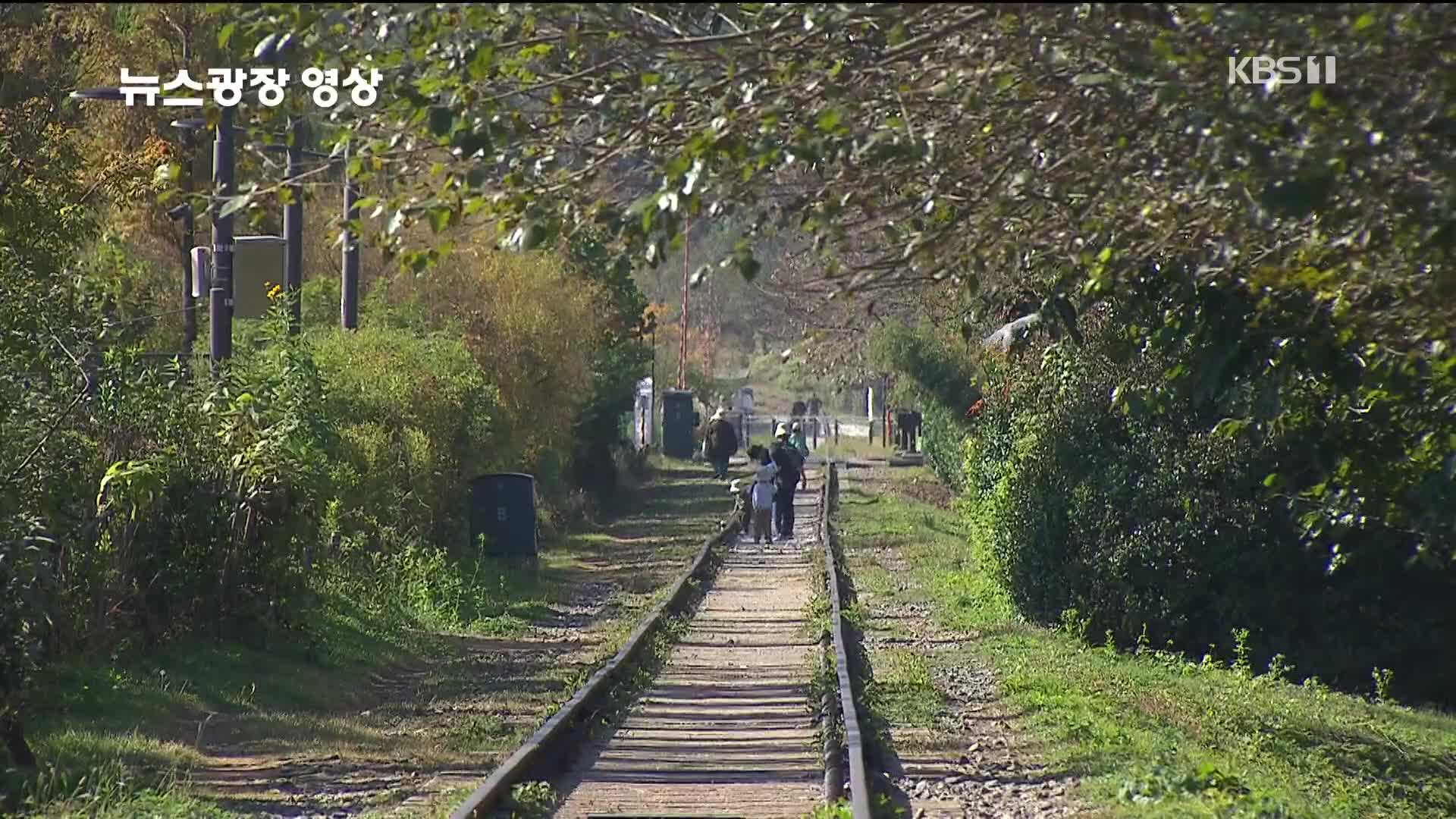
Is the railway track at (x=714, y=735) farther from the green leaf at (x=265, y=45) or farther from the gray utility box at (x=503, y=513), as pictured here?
the gray utility box at (x=503, y=513)

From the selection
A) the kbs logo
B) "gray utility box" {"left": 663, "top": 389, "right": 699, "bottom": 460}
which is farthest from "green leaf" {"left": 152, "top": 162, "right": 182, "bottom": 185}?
"gray utility box" {"left": 663, "top": 389, "right": 699, "bottom": 460}

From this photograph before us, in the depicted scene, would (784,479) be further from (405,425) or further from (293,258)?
(293,258)

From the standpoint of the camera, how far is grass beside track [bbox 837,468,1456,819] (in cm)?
1085

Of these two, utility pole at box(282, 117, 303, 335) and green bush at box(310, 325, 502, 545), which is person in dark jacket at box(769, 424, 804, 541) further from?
utility pole at box(282, 117, 303, 335)

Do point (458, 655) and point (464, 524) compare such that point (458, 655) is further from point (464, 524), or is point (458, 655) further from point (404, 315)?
point (404, 315)

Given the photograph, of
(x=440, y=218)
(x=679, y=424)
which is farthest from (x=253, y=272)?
(x=679, y=424)

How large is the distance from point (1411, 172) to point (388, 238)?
13.5 feet

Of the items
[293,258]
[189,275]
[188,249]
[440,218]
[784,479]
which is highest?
[188,249]

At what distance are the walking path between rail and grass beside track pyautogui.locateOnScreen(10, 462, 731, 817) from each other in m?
0.70

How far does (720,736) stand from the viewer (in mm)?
13250

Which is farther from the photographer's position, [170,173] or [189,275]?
[189,275]

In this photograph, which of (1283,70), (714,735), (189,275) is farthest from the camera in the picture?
(189,275)

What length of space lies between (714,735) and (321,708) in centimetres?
327

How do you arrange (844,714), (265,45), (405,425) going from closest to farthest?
(265,45), (844,714), (405,425)
